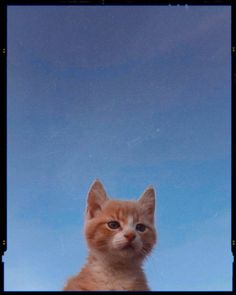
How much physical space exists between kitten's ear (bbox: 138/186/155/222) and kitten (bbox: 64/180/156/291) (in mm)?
14

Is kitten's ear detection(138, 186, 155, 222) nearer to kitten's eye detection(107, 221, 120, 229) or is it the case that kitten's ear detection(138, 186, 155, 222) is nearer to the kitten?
the kitten

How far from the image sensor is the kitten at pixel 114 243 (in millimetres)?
5387

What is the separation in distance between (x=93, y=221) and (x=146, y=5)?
233 cm

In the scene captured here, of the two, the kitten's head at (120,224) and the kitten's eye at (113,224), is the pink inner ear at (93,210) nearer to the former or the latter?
the kitten's head at (120,224)

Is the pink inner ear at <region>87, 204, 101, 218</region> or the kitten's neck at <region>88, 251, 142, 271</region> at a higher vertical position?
the pink inner ear at <region>87, 204, 101, 218</region>

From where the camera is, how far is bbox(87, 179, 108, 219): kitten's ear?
227 inches

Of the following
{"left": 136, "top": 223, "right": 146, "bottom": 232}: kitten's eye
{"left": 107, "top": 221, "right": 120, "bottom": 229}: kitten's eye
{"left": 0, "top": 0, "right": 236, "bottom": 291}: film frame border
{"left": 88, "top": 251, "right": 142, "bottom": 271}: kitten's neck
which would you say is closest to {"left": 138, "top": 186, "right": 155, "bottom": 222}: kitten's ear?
{"left": 136, "top": 223, "right": 146, "bottom": 232}: kitten's eye

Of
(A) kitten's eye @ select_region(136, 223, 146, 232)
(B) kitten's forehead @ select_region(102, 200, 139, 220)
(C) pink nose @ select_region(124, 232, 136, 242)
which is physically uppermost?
(B) kitten's forehead @ select_region(102, 200, 139, 220)
